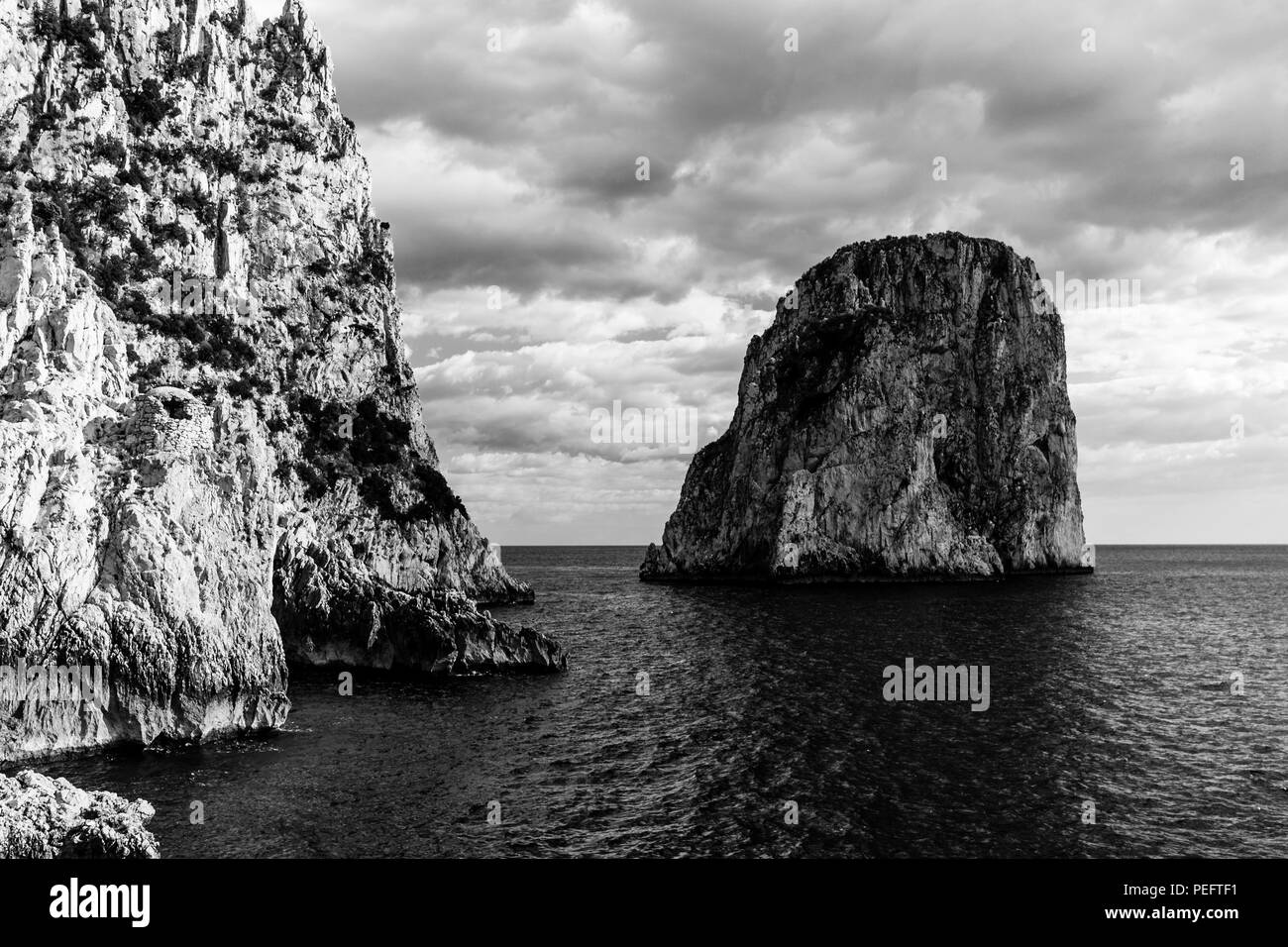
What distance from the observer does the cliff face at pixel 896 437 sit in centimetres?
13175

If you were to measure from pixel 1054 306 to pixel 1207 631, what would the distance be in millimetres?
95162

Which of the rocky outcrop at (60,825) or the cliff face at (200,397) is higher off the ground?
the cliff face at (200,397)

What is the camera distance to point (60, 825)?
20.5 metres

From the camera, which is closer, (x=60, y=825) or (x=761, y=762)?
(x=60, y=825)

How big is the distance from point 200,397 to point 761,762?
125 ft

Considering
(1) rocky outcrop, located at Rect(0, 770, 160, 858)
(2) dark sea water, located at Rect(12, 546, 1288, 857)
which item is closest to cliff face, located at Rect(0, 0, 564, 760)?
(2) dark sea water, located at Rect(12, 546, 1288, 857)

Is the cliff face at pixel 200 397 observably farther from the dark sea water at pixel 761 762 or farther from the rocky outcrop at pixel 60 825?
the rocky outcrop at pixel 60 825

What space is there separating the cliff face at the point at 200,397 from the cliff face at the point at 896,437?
50.7 metres

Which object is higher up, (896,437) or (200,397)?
(896,437)

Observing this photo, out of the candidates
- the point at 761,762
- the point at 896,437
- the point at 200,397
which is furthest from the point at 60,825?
the point at 896,437

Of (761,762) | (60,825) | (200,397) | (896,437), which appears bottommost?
(761,762)

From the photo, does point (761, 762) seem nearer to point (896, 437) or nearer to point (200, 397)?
point (200, 397)

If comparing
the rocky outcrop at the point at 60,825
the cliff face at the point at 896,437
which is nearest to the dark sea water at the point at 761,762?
the rocky outcrop at the point at 60,825

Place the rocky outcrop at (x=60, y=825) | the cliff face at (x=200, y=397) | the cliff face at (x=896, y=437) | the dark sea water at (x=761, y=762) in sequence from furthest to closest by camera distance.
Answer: the cliff face at (x=896, y=437), the cliff face at (x=200, y=397), the dark sea water at (x=761, y=762), the rocky outcrop at (x=60, y=825)
